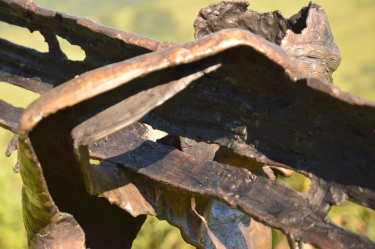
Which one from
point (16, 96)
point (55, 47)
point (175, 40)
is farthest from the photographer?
point (16, 96)

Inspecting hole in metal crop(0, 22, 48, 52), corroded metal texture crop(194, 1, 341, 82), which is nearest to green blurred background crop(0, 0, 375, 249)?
hole in metal crop(0, 22, 48, 52)

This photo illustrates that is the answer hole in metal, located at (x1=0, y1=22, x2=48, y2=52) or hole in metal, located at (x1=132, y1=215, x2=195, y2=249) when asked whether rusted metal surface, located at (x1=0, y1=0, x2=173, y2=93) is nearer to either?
hole in metal, located at (x1=0, y1=22, x2=48, y2=52)

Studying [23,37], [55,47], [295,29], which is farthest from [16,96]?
[295,29]

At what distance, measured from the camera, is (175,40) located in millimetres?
3102

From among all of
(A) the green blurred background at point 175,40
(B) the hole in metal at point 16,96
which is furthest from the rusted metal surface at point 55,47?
(B) the hole in metal at point 16,96

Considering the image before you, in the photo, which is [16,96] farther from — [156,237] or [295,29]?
[295,29]

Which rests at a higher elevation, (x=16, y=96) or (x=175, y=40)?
(x=175, y=40)

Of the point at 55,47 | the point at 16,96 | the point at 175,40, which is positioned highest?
the point at 175,40

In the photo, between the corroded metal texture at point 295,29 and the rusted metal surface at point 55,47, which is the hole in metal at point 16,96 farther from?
the corroded metal texture at point 295,29

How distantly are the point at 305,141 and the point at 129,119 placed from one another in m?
0.30

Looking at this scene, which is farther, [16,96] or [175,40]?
[16,96]

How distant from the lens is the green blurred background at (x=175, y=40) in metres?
2.98

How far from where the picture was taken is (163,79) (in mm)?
851

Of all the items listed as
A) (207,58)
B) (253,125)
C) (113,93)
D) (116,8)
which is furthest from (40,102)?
(116,8)
